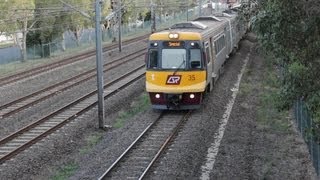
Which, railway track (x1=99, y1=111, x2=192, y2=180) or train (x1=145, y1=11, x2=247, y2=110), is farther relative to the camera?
train (x1=145, y1=11, x2=247, y2=110)

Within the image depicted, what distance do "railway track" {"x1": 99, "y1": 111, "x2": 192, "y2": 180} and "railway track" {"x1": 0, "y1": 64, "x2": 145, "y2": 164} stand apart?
3036mm

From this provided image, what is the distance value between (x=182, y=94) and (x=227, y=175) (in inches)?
284

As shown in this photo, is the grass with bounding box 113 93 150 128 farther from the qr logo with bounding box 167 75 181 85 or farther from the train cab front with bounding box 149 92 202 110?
the qr logo with bounding box 167 75 181 85

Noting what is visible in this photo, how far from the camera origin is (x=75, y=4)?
166ft

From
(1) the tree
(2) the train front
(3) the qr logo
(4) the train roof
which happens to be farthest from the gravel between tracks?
(1) the tree

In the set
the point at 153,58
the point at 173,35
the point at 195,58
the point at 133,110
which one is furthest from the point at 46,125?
the point at 195,58

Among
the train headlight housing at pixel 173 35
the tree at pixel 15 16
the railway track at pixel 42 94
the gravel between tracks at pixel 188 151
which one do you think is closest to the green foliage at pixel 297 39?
the gravel between tracks at pixel 188 151

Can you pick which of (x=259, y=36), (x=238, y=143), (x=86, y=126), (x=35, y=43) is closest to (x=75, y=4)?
(x=35, y=43)

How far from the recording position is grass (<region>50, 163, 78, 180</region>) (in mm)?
12942

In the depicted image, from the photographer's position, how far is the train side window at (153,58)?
19.7 metres

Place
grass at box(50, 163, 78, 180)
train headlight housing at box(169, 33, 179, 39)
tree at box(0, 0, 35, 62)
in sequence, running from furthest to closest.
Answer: tree at box(0, 0, 35, 62) < train headlight housing at box(169, 33, 179, 39) < grass at box(50, 163, 78, 180)

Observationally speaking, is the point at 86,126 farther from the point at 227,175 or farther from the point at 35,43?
the point at 35,43

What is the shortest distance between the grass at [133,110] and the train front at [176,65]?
1.38 meters

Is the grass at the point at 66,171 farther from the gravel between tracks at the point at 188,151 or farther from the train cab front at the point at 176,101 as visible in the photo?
the train cab front at the point at 176,101
